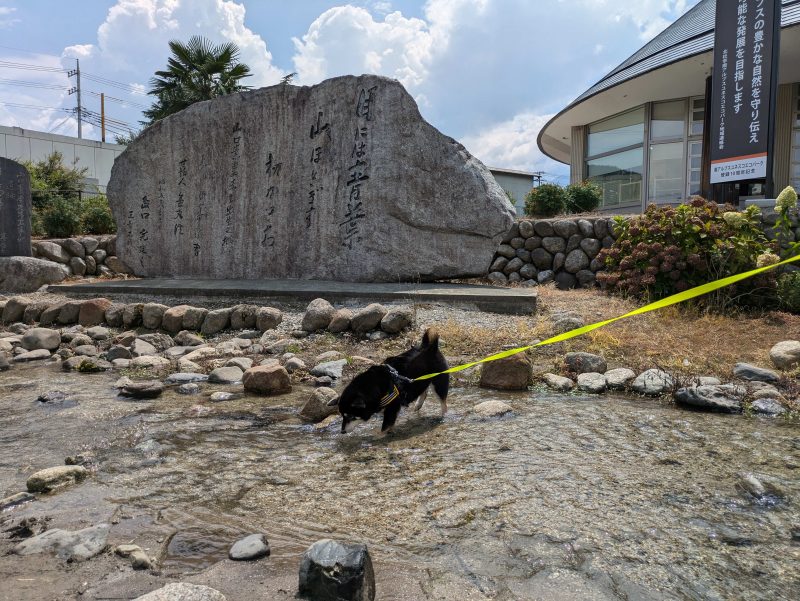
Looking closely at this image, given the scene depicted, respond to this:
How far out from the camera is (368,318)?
624 centimetres

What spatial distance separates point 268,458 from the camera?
3.16 metres

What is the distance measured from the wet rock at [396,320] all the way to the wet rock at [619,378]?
91.2 inches

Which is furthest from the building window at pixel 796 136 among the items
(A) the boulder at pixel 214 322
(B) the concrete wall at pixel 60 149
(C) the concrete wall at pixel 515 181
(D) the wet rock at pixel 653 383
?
(B) the concrete wall at pixel 60 149

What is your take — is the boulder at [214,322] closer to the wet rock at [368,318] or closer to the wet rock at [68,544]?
the wet rock at [368,318]

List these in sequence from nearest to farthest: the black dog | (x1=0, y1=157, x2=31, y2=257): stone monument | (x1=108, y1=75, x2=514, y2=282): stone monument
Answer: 1. the black dog
2. (x1=108, y1=75, x2=514, y2=282): stone monument
3. (x1=0, y1=157, x2=31, y2=257): stone monument

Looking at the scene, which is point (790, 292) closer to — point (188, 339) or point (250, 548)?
point (250, 548)

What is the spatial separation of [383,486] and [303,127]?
7.33m

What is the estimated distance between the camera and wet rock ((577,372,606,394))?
180 inches

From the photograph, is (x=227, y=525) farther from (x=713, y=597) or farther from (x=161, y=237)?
(x=161, y=237)

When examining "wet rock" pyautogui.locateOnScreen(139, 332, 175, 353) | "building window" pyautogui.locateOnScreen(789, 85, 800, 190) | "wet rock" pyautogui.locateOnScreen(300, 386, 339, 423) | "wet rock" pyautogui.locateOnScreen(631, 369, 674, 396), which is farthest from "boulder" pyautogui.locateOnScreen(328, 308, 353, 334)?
"building window" pyautogui.locateOnScreen(789, 85, 800, 190)

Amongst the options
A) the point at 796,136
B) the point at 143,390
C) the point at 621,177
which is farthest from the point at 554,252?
the point at 796,136

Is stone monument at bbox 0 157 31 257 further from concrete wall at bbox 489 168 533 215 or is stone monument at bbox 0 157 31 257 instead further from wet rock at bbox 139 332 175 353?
concrete wall at bbox 489 168 533 215

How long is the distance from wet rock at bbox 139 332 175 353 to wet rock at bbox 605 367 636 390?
5.18 meters

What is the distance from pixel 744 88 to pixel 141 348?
11002mm
